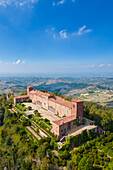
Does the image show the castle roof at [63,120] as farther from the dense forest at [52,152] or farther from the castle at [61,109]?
the dense forest at [52,152]

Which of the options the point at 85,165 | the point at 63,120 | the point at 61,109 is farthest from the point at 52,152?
the point at 61,109

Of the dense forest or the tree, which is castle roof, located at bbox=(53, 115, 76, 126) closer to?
the dense forest

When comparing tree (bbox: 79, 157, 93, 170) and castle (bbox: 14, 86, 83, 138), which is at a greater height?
castle (bbox: 14, 86, 83, 138)

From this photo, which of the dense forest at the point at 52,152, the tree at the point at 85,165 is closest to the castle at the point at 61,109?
the dense forest at the point at 52,152

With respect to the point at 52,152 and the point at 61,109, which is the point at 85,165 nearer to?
the point at 52,152

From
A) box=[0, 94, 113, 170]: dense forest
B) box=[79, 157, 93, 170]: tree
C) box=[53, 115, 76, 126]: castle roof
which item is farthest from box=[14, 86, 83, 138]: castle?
box=[79, 157, 93, 170]: tree

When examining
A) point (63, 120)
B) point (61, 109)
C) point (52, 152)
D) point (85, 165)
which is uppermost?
point (61, 109)

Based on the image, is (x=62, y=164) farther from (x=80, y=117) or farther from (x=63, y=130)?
(x=80, y=117)

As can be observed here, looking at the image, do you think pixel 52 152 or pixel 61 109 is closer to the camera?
pixel 52 152

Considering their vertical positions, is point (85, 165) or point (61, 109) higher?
point (61, 109)
